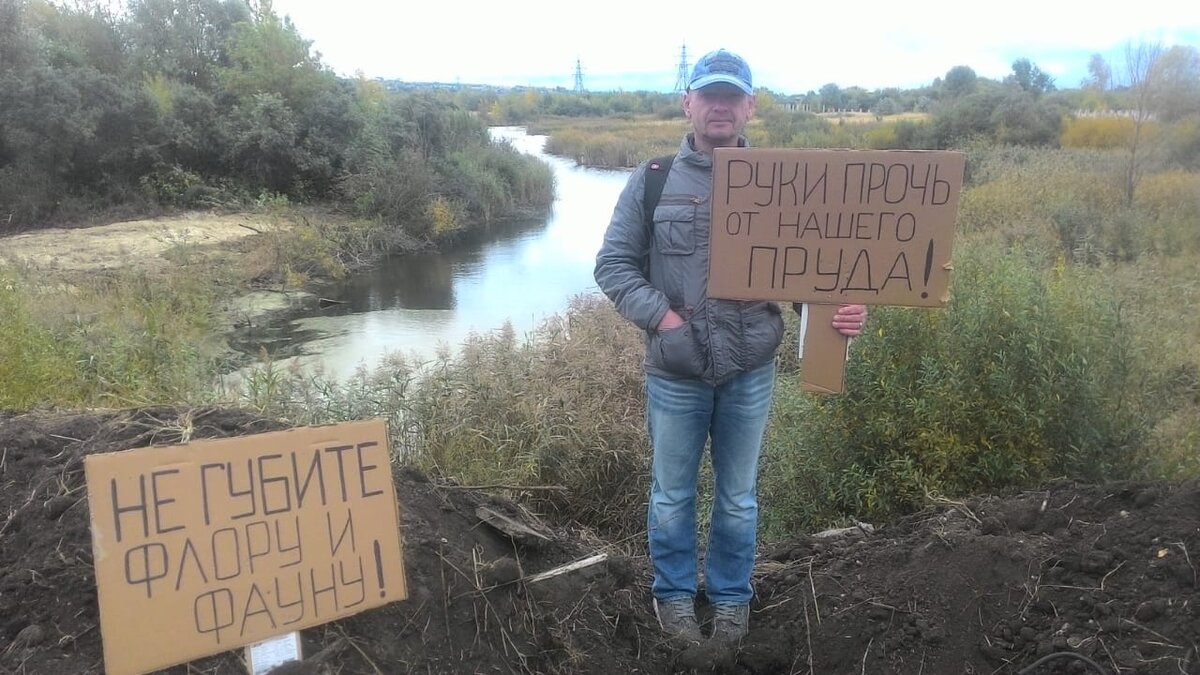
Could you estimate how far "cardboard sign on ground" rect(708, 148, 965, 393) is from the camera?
253 cm

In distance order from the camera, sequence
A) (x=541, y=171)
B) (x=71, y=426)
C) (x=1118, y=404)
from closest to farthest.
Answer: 1. (x=71, y=426)
2. (x=1118, y=404)
3. (x=541, y=171)

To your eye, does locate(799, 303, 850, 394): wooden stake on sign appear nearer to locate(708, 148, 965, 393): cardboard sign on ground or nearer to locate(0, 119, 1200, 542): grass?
locate(708, 148, 965, 393): cardboard sign on ground

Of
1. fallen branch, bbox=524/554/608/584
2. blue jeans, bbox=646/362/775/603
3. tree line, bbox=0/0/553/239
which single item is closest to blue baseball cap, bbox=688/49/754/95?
blue jeans, bbox=646/362/775/603

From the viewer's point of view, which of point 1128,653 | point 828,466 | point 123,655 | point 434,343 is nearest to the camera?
point 123,655

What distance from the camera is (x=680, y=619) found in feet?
9.19

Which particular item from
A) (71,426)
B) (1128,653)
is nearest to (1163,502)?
(1128,653)

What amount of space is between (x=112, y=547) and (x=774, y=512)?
3.31 metres

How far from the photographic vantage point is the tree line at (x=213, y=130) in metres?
17.7

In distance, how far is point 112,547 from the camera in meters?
1.82

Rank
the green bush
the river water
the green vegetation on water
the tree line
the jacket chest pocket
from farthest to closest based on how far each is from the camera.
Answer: the tree line, the river water, the green vegetation on water, the green bush, the jacket chest pocket

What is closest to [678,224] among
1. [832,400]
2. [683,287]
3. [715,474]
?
[683,287]

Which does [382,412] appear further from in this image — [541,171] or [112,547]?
[541,171]

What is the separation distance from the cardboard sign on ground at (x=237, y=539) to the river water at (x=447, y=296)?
17.1 ft

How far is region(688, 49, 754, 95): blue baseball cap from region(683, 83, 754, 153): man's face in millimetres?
22
